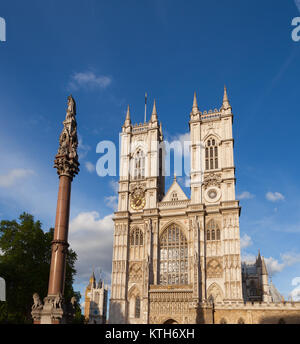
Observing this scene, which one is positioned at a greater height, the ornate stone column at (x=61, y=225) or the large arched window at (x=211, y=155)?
the large arched window at (x=211, y=155)

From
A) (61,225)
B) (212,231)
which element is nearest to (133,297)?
(212,231)

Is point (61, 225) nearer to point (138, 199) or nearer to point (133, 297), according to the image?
point (133, 297)

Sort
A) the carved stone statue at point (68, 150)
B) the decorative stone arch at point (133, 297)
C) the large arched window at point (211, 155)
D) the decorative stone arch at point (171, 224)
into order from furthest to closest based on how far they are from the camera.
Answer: the large arched window at point (211, 155), the decorative stone arch at point (171, 224), the decorative stone arch at point (133, 297), the carved stone statue at point (68, 150)

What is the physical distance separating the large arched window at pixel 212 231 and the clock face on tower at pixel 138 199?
9.16 m

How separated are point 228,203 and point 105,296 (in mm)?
72603

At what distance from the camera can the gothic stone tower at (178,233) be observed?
133 feet

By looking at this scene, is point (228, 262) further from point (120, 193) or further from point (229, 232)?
point (120, 193)

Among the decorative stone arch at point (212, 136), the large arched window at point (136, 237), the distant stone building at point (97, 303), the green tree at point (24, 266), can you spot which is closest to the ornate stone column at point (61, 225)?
the green tree at point (24, 266)

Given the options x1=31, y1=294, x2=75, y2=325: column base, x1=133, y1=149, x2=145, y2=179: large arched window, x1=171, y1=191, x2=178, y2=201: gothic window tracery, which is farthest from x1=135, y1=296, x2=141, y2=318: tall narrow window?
x1=31, y1=294, x2=75, y2=325: column base

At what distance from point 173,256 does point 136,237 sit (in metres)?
5.48

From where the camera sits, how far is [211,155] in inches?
1900

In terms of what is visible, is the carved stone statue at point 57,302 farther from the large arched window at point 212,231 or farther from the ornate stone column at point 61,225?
the large arched window at point 212,231

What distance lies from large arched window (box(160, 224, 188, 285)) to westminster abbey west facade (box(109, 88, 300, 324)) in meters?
0.11

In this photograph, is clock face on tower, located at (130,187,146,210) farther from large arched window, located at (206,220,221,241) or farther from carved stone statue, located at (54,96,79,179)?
carved stone statue, located at (54,96,79,179)
